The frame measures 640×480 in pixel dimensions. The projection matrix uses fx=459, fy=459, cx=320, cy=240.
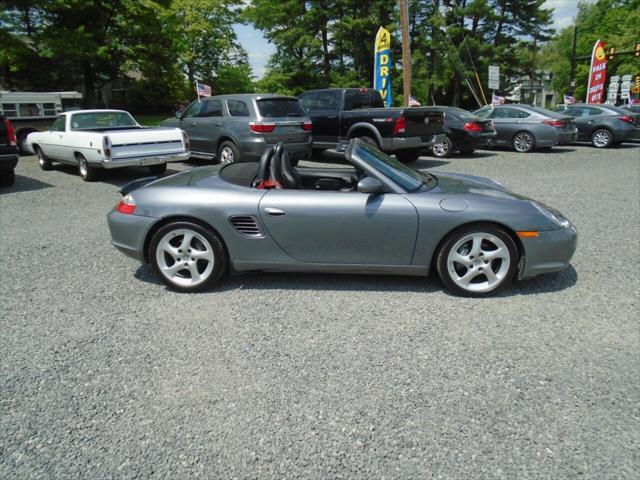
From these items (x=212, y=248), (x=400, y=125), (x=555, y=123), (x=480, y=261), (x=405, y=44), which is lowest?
(x=480, y=261)

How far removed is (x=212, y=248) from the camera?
3.80 metres

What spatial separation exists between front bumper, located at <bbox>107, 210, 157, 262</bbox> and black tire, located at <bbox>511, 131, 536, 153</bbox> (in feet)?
44.0

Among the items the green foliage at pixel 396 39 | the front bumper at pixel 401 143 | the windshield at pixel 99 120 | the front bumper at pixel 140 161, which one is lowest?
the front bumper at pixel 140 161

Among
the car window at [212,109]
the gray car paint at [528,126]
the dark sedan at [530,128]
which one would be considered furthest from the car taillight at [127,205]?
the dark sedan at [530,128]

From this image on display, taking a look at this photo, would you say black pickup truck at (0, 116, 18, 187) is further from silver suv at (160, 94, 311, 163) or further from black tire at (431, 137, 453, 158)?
black tire at (431, 137, 453, 158)

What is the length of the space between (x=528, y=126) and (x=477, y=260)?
40.4 ft

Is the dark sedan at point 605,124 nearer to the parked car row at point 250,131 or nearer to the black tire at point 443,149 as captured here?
the parked car row at point 250,131

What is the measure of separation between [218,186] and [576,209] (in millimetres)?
5485

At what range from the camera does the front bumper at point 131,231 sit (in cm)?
384

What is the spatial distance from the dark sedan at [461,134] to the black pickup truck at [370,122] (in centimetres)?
37

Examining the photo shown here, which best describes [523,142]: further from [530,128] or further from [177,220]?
[177,220]

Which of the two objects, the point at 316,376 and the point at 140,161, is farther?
the point at 140,161

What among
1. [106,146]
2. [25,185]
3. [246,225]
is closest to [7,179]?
[25,185]

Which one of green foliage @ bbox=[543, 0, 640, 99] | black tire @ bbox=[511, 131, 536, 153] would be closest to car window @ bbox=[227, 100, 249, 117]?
black tire @ bbox=[511, 131, 536, 153]
